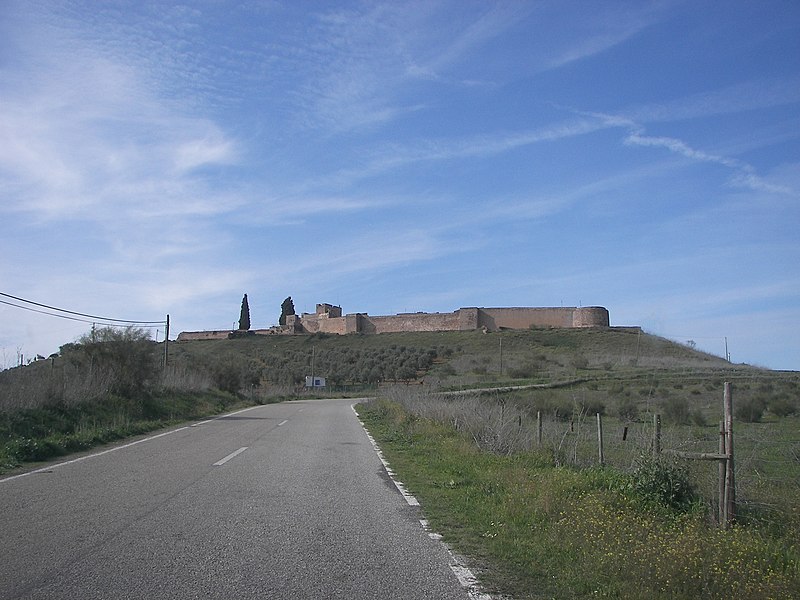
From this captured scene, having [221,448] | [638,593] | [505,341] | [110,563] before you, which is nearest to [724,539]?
[638,593]

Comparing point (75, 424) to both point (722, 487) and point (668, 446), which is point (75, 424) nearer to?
point (668, 446)

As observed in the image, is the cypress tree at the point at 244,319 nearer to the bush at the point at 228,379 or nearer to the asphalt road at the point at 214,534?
the bush at the point at 228,379

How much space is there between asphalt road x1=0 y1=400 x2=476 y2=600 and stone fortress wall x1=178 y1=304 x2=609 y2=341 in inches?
4025

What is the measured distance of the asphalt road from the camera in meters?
5.41

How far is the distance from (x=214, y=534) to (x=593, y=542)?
3960 mm

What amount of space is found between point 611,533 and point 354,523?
293 cm

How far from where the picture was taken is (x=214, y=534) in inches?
282

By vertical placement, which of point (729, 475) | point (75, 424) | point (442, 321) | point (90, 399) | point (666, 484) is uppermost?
point (442, 321)

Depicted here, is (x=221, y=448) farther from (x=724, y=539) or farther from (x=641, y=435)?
(x=724, y=539)

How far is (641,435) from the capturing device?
10.5 meters

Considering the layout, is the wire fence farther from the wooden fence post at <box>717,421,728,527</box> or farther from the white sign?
the white sign

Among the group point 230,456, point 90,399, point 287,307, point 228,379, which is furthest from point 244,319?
point 230,456

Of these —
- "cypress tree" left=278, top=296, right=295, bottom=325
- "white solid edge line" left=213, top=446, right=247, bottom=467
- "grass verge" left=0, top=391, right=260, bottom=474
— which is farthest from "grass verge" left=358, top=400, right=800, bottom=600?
"cypress tree" left=278, top=296, right=295, bottom=325

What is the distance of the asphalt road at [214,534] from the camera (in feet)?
17.8
